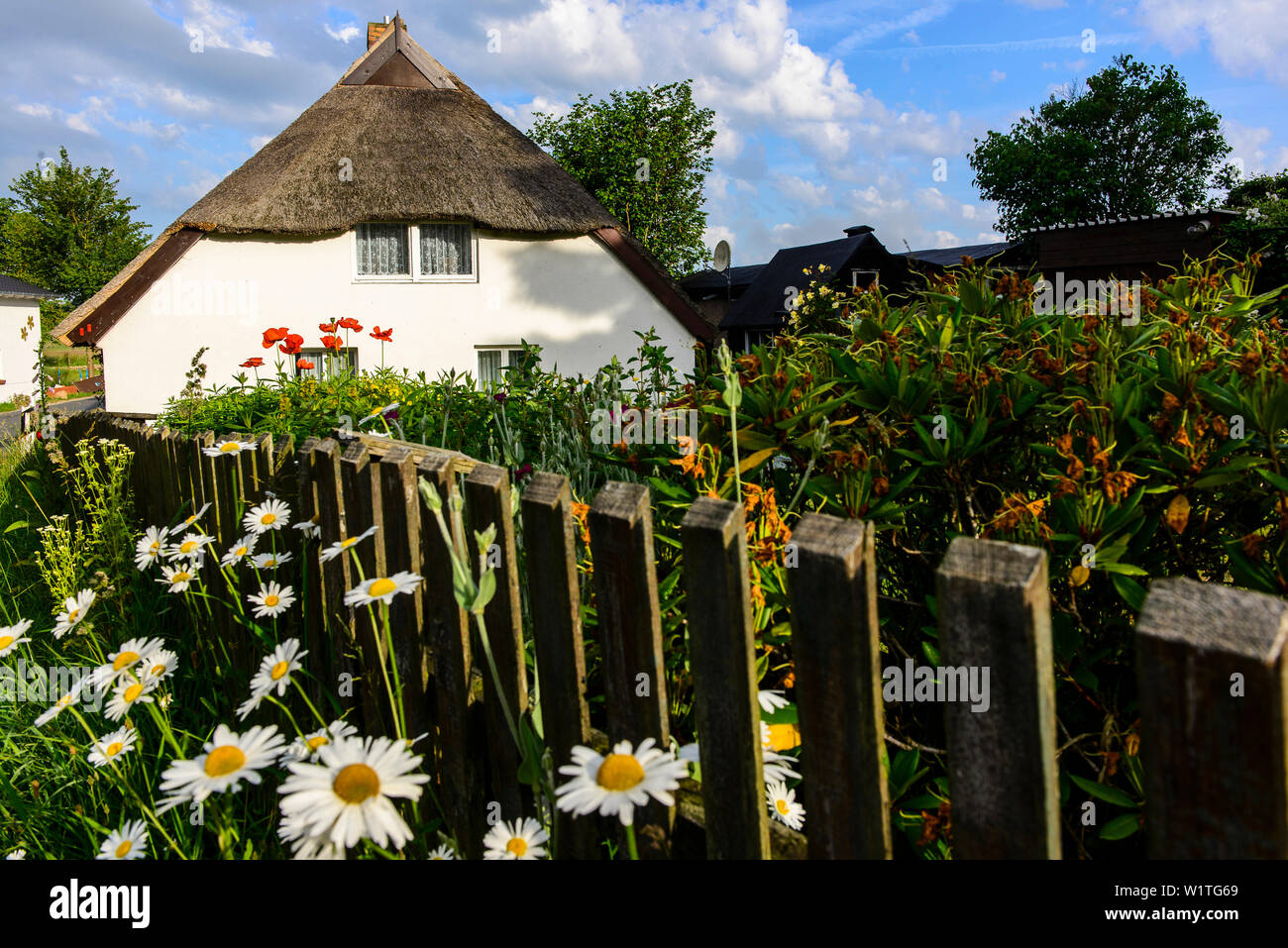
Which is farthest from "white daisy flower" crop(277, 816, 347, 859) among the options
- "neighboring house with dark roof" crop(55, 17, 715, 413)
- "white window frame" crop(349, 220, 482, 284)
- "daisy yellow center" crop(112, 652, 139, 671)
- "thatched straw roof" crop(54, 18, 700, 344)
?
"white window frame" crop(349, 220, 482, 284)

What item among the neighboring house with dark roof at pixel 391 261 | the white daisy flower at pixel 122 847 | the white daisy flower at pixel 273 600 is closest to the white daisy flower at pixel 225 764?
the white daisy flower at pixel 122 847

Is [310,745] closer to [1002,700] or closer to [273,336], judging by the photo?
[1002,700]

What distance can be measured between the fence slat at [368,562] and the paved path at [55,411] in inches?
261

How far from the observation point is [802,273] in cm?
2659

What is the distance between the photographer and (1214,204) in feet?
110

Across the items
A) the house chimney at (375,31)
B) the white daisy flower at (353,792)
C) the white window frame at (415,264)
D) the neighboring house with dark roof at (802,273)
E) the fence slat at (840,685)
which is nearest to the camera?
the fence slat at (840,685)

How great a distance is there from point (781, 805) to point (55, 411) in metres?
8.92

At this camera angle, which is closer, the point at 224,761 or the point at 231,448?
the point at 224,761

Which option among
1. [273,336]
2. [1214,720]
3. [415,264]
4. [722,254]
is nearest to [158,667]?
[1214,720]

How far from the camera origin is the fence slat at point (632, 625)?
121 cm

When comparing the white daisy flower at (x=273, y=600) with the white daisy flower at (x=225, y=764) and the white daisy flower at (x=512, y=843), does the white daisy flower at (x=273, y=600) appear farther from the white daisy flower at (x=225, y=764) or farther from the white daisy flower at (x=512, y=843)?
the white daisy flower at (x=512, y=843)

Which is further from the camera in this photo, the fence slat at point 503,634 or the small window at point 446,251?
the small window at point 446,251
